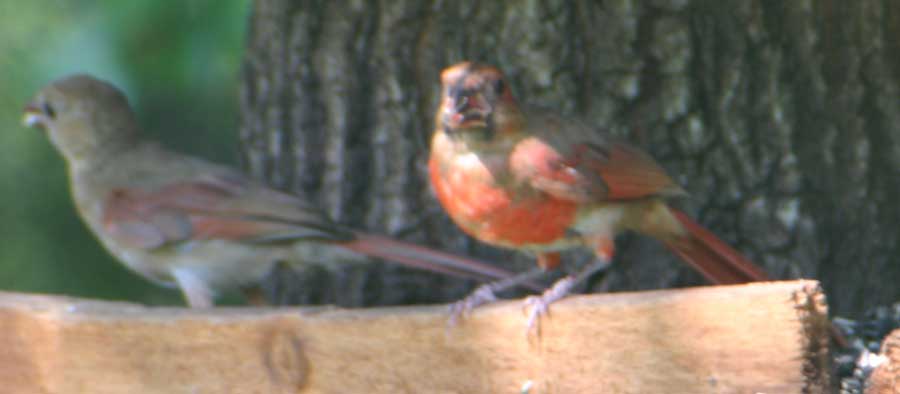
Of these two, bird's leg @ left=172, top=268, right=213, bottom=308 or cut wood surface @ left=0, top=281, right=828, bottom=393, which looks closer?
cut wood surface @ left=0, top=281, right=828, bottom=393

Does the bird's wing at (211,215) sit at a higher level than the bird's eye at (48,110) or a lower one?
lower

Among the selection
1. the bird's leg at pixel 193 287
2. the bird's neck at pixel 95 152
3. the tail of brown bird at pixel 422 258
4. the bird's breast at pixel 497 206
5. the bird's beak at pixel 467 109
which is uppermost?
the bird's beak at pixel 467 109

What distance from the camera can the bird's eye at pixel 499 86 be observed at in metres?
2.79

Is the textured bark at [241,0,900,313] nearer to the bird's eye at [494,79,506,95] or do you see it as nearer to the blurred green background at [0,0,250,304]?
the bird's eye at [494,79,506,95]

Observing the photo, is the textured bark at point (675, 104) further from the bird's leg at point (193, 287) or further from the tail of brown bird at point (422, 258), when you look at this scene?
the bird's leg at point (193, 287)

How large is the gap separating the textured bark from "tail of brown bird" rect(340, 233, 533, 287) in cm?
20

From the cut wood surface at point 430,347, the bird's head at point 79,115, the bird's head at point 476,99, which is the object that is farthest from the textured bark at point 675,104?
the cut wood surface at point 430,347

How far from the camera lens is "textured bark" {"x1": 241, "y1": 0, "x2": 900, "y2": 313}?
130 inches

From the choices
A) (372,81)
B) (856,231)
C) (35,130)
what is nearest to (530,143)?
(372,81)

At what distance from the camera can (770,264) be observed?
342cm

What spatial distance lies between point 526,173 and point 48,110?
1617 mm

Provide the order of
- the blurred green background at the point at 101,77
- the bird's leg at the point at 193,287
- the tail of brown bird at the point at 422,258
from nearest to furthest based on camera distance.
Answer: the tail of brown bird at the point at 422,258, the bird's leg at the point at 193,287, the blurred green background at the point at 101,77

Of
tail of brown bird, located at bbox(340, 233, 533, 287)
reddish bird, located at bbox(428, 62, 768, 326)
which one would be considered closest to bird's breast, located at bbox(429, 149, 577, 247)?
reddish bird, located at bbox(428, 62, 768, 326)

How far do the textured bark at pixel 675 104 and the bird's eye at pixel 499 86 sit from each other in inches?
20.0
